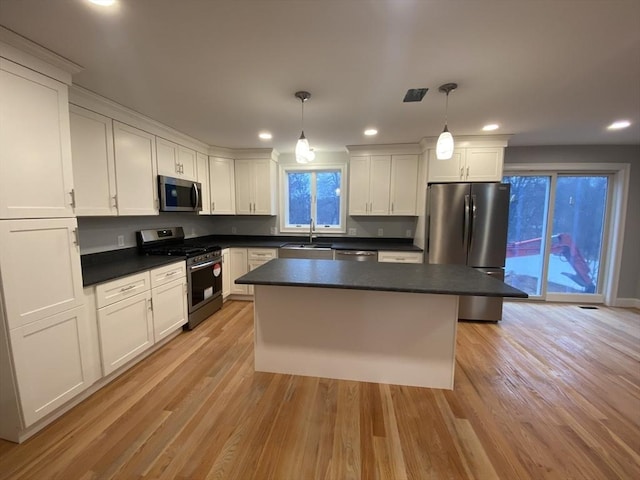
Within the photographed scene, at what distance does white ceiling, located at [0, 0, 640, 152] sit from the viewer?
136cm

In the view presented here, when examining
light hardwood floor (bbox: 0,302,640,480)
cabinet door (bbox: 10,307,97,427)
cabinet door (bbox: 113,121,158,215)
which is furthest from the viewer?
cabinet door (bbox: 113,121,158,215)

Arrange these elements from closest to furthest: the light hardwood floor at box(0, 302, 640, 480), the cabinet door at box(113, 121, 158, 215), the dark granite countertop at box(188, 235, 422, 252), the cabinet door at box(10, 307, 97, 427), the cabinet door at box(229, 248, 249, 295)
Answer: the light hardwood floor at box(0, 302, 640, 480), the cabinet door at box(10, 307, 97, 427), the cabinet door at box(113, 121, 158, 215), the dark granite countertop at box(188, 235, 422, 252), the cabinet door at box(229, 248, 249, 295)

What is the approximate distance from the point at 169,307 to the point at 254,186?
2318 millimetres

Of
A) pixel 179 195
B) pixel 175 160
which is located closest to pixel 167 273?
pixel 179 195

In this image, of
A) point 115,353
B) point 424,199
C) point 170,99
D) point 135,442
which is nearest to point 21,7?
point 170,99

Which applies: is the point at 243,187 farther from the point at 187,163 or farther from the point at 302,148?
the point at 302,148

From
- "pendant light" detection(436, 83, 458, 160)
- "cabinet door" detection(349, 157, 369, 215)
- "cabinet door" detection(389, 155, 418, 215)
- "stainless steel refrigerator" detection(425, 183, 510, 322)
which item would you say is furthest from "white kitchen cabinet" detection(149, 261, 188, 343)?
"stainless steel refrigerator" detection(425, 183, 510, 322)

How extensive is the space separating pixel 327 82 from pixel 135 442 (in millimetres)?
2817

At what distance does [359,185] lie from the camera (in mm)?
4145

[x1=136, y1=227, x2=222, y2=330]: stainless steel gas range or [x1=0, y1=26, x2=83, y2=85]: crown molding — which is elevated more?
[x1=0, y1=26, x2=83, y2=85]: crown molding

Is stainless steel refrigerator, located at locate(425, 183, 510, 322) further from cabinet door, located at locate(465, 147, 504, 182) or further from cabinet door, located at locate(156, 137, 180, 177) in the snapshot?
cabinet door, located at locate(156, 137, 180, 177)

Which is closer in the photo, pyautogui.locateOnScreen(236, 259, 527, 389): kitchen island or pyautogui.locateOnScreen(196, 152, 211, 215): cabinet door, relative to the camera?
pyautogui.locateOnScreen(236, 259, 527, 389): kitchen island

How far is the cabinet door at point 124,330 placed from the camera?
83.0 inches

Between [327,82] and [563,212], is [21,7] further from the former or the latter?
[563,212]
